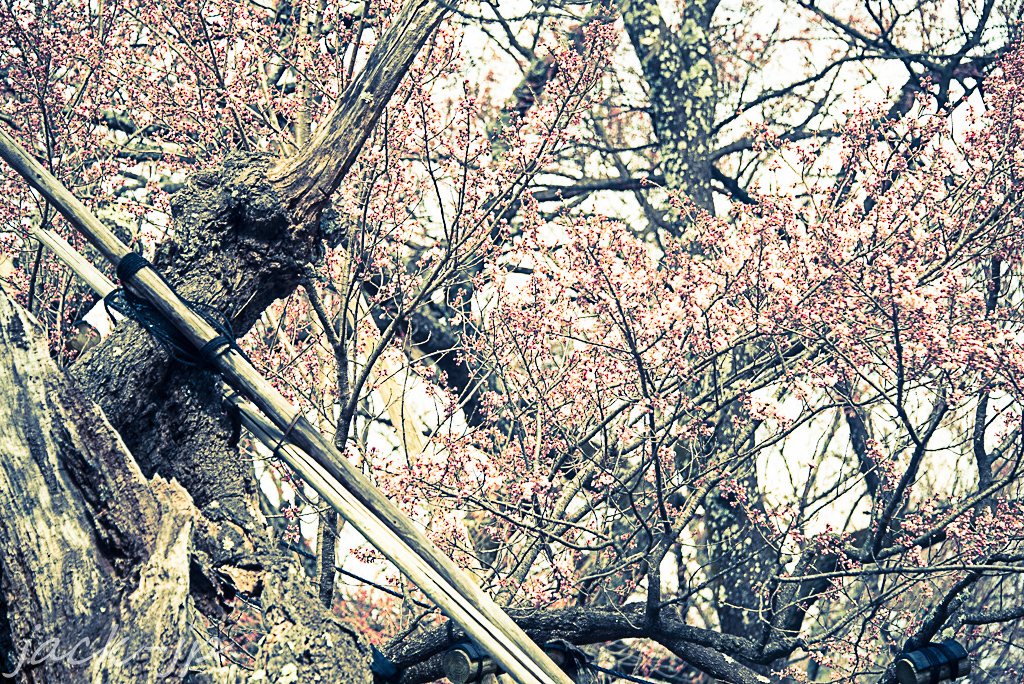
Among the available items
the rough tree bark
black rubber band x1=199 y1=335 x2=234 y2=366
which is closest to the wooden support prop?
black rubber band x1=199 y1=335 x2=234 y2=366

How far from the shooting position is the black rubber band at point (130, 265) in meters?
2.39

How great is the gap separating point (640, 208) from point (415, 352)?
3.71 m

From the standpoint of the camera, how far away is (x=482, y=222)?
548cm

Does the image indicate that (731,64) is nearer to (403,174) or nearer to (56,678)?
(403,174)

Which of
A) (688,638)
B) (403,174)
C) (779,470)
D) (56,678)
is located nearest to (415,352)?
(403,174)

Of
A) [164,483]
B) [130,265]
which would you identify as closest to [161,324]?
[130,265]

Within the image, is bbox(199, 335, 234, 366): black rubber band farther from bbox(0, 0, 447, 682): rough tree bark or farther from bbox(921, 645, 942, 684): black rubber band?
bbox(921, 645, 942, 684): black rubber band

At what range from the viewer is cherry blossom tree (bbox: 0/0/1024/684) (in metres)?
2.61

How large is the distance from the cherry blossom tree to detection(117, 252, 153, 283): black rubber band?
0.29 metres

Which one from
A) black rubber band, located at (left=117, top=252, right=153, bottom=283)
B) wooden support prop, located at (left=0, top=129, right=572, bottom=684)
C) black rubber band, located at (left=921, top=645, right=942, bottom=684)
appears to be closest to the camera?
wooden support prop, located at (left=0, top=129, right=572, bottom=684)

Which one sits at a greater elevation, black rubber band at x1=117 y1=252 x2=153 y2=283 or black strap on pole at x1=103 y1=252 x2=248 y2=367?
black rubber band at x1=117 y1=252 x2=153 y2=283

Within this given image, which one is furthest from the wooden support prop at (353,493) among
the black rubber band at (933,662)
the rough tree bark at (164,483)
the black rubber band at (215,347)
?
the black rubber band at (933,662)

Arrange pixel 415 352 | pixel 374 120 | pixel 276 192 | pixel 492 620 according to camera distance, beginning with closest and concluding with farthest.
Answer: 1. pixel 492 620
2. pixel 276 192
3. pixel 374 120
4. pixel 415 352

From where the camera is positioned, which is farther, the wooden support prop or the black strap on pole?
the black strap on pole
